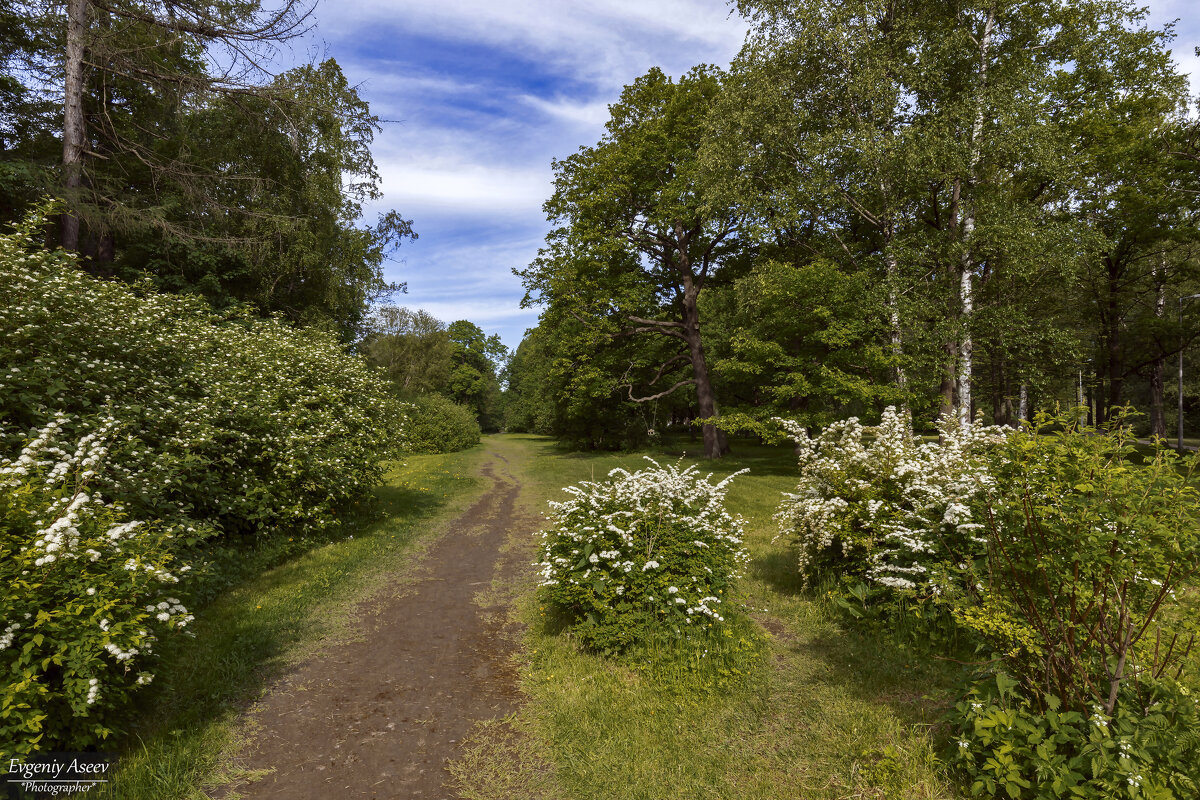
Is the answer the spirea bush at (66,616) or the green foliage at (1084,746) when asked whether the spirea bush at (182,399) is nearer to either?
the spirea bush at (66,616)

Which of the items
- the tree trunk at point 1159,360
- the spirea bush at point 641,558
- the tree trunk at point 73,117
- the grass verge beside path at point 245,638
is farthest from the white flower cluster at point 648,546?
the tree trunk at point 1159,360

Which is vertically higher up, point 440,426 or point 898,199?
point 898,199

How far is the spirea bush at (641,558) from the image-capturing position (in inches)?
217

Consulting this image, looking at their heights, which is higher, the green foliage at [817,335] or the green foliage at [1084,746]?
the green foliage at [817,335]

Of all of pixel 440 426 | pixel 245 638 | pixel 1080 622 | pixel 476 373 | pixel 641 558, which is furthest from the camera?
pixel 476 373

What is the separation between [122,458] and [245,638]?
2.55m

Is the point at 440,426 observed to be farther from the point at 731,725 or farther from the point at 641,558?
the point at 731,725

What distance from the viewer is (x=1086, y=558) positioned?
3096mm

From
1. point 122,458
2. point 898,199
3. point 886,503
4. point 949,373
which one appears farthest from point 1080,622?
point 898,199

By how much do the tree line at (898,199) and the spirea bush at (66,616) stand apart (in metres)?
12.6

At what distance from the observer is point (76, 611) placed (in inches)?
134

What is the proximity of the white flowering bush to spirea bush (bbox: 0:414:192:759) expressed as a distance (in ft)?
20.7

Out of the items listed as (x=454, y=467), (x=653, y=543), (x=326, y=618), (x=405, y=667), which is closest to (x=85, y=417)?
(x=326, y=618)

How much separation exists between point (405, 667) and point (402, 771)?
71.1 inches
